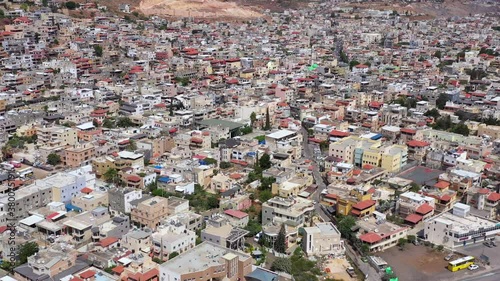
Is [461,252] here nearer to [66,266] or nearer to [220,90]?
[66,266]

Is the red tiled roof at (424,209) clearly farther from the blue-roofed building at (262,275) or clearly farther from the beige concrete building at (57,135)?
the beige concrete building at (57,135)

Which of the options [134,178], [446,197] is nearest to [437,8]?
[446,197]

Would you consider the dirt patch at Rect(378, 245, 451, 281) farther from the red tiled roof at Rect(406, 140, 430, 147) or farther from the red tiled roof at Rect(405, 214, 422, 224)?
the red tiled roof at Rect(406, 140, 430, 147)

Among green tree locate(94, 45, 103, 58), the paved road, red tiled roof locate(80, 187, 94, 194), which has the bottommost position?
the paved road

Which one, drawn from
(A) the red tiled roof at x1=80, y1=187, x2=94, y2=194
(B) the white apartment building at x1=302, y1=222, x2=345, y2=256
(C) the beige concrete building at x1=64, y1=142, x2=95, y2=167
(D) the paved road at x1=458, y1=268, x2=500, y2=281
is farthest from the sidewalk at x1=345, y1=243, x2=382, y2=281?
(C) the beige concrete building at x1=64, y1=142, x2=95, y2=167

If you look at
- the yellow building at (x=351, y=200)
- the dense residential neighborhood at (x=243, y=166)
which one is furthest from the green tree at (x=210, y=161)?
the yellow building at (x=351, y=200)
